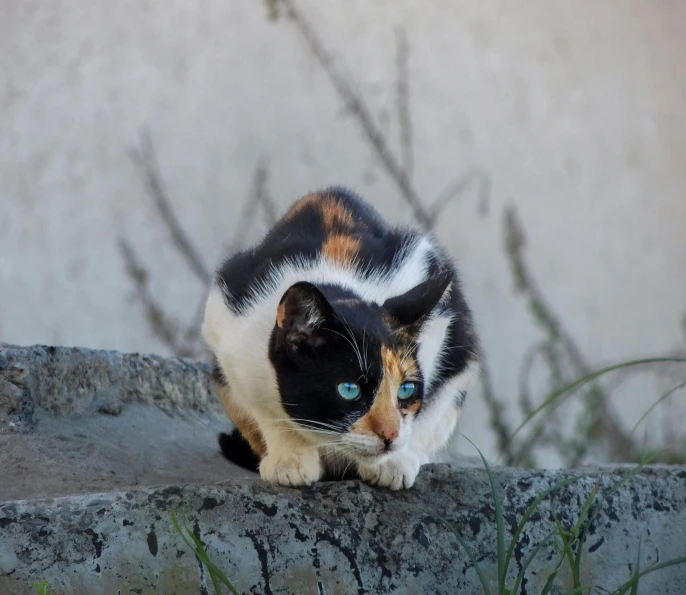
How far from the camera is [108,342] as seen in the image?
281 centimetres

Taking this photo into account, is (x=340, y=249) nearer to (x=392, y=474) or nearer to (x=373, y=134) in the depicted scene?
(x=392, y=474)

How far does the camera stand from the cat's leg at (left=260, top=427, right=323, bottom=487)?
1.25 meters

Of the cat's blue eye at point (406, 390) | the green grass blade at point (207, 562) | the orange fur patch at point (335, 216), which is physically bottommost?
the green grass blade at point (207, 562)

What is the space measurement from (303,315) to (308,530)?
1.03 ft

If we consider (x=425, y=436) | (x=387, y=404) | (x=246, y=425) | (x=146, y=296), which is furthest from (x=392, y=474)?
(x=146, y=296)

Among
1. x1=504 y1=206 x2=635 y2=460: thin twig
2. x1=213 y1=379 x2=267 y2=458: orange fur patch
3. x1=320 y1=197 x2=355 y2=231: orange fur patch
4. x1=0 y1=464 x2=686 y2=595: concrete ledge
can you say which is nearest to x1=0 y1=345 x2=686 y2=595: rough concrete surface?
x1=0 y1=464 x2=686 y2=595: concrete ledge

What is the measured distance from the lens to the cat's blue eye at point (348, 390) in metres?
1.23

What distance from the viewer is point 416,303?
1.29 metres

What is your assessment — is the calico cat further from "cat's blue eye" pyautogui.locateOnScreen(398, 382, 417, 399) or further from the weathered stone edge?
the weathered stone edge

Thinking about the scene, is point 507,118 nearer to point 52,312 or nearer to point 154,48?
point 154,48

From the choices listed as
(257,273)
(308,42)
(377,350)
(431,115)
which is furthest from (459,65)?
(377,350)

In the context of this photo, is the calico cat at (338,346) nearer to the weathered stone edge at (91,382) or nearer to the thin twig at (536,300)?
the weathered stone edge at (91,382)

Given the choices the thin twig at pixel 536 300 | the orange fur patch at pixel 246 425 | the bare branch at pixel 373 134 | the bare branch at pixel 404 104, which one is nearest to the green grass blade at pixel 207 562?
the orange fur patch at pixel 246 425

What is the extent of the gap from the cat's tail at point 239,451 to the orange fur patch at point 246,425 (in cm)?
8
